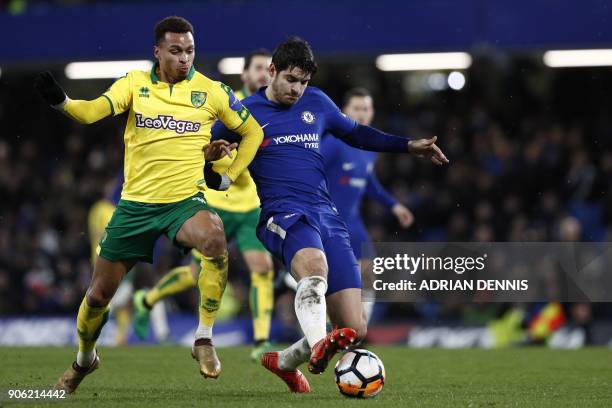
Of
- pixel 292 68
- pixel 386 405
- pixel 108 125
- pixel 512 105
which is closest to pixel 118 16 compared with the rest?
pixel 108 125

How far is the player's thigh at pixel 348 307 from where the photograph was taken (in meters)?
6.47

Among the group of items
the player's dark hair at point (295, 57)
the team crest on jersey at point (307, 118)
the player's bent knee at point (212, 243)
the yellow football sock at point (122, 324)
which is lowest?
the yellow football sock at point (122, 324)

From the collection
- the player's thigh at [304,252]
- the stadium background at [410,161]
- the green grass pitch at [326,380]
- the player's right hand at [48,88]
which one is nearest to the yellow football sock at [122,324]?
the stadium background at [410,161]

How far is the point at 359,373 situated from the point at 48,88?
2239 mm

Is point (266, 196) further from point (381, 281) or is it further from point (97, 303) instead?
point (381, 281)

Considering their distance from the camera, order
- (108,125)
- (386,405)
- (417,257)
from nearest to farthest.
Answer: (386,405)
(417,257)
(108,125)

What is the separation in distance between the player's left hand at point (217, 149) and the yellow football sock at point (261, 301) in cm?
306

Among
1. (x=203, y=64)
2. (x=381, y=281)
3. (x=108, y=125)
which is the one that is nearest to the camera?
(x=381, y=281)

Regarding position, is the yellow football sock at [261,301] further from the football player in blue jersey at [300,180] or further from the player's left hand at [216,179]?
the player's left hand at [216,179]

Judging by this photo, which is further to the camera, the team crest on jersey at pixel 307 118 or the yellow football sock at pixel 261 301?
the yellow football sock at pixel 261 301

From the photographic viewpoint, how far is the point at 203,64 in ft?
57.0

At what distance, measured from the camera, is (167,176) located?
6.56 m

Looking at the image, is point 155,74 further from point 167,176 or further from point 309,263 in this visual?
point 309,263

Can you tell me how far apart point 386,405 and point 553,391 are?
1472 mm
